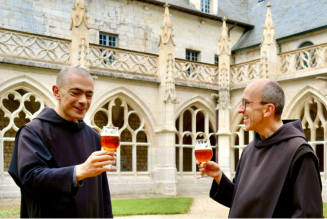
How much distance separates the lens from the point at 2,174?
11078mm

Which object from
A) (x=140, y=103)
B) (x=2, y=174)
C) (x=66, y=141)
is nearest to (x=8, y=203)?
(x=2, y=174)

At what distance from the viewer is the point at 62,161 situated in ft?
7.56

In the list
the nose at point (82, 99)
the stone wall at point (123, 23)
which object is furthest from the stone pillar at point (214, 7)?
the nose at point (82, 99)

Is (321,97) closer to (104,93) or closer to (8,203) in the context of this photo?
(104,93)

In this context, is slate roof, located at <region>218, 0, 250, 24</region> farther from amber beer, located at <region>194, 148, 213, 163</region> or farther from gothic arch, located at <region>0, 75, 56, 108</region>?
amber beer, located at <region>194, 148, 213, 163</region>

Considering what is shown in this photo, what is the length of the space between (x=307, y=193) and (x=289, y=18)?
16787 mm

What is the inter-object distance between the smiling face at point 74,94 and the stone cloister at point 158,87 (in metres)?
9.22

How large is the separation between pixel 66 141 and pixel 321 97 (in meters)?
11.1

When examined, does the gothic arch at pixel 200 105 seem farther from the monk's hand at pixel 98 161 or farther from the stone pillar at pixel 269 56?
the monk's hand at pixel 98 161

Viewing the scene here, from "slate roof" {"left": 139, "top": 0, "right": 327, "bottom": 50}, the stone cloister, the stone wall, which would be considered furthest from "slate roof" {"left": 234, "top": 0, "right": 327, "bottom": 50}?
the stone cloister

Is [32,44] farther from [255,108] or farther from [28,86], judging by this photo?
[255,108]

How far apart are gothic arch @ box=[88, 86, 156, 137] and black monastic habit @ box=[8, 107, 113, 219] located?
394 inches

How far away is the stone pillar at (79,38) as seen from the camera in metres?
11.7

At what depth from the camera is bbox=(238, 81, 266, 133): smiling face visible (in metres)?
2.49
